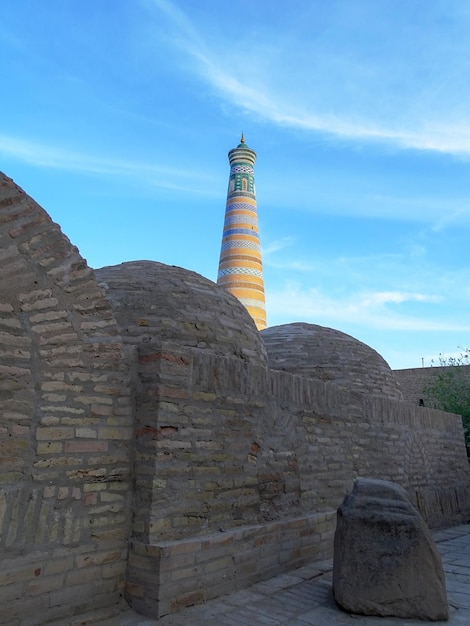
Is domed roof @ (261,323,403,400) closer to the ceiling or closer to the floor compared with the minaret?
closer to the floor

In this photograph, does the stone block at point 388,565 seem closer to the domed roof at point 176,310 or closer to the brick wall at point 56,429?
the brick wall at point 56,429

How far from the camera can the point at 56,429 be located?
134 inches

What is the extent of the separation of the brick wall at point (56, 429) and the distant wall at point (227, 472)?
0.23m

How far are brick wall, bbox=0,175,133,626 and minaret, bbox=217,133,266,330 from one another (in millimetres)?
15835

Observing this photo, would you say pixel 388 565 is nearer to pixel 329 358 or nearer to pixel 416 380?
pixel 329 358

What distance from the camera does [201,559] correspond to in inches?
152

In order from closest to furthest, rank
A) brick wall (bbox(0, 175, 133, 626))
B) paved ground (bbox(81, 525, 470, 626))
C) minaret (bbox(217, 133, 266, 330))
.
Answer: brick wall (bbox(0, 175, 133, 626)) → paved ground (bbox(81, 525, 470, 626)) → minaret (bbox(217, 133, 266, 330))

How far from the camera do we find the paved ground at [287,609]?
11.4ft

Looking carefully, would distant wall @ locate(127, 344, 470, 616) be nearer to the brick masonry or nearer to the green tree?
the brick masonry

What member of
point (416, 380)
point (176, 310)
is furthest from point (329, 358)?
point (416, 380)

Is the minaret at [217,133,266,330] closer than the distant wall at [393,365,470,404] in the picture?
Answer: No

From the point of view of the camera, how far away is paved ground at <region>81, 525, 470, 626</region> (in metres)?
3.48

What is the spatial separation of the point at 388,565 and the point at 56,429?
253 cm

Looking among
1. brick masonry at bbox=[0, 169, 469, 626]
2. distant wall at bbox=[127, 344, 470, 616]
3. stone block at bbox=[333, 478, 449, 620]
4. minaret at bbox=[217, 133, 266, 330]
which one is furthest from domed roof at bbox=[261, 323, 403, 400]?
minaret at bbox=[217, 133, 266, 330]
